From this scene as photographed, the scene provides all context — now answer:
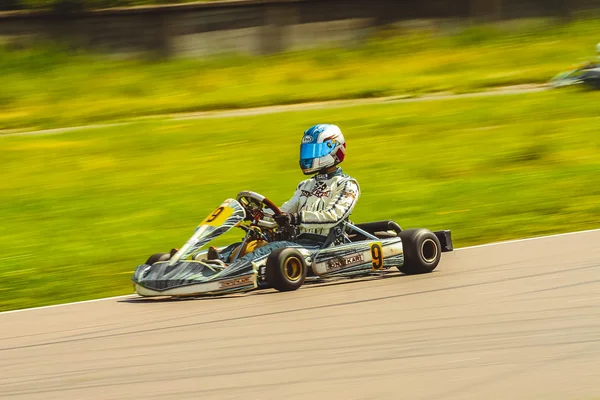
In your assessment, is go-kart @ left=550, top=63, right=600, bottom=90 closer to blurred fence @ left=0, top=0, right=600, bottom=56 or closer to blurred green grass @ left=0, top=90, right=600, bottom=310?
blurred green grass @ left=0, top=90, right=600, bottom=310

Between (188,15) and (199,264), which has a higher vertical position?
(188,15)

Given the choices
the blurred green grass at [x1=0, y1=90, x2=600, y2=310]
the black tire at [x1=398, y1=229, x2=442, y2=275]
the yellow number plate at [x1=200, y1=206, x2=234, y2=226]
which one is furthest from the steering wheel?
the blurred green grass at [x1=0, y1=90, x2=600, y2=310]

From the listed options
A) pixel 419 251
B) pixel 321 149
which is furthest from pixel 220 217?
pixel 419 251

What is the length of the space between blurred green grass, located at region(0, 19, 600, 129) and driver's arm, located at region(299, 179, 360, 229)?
1093 cm

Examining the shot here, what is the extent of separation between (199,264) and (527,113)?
1057 centimetres

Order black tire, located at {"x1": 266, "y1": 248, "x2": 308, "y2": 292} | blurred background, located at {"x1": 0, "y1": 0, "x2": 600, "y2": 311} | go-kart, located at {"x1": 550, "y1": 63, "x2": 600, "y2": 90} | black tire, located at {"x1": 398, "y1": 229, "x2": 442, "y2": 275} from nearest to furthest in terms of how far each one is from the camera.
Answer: black tire, located at {"x1": 266, "y1": 248, "x2": 308, "y2": 292}, black tire, located at {"x1": 398, "y1": 229, "x2": 442, "y2": 275}, blurred background, located at {"x1": 0, "y1": 0, "x2": 600, "y2": 311}, go-kart, located at {"x1": 550, "y1": 63, "x2": 600, "y2": 90}

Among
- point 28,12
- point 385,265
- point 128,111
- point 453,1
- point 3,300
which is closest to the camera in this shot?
point 385,265

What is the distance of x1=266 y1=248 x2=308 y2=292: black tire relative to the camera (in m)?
6.79

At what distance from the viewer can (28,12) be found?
20.6 m

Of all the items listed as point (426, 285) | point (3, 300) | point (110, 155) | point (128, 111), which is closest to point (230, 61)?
point (128, 111)

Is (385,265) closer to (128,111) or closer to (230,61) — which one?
(128,111)

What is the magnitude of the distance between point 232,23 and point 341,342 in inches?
648

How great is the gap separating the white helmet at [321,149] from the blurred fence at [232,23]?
44.9 feet

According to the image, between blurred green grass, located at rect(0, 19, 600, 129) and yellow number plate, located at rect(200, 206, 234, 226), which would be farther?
blurred green grass, located at rect(0, 19, 600, 129)
